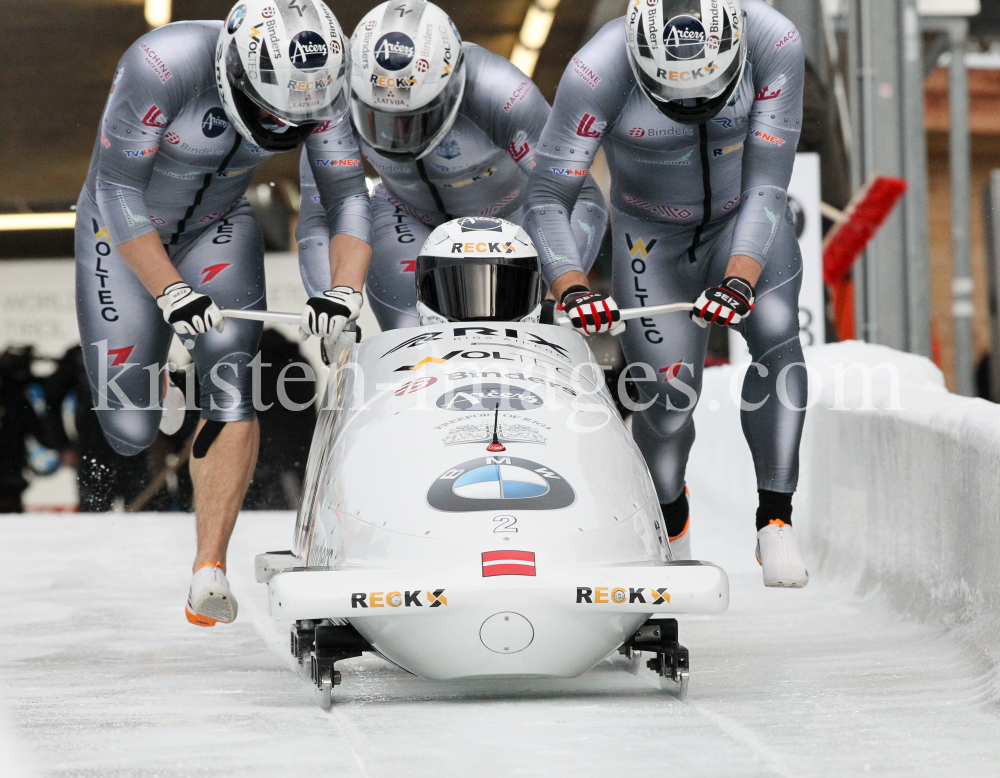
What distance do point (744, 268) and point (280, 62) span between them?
1.18 m

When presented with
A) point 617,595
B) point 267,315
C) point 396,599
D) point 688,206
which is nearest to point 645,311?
point 688,206

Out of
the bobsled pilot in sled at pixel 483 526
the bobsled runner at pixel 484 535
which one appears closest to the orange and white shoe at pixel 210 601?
the bobsled pilot in sled at pixel 483 526

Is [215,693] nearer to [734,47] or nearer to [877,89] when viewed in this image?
[734,47]

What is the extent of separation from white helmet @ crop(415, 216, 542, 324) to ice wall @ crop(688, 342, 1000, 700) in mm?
1002

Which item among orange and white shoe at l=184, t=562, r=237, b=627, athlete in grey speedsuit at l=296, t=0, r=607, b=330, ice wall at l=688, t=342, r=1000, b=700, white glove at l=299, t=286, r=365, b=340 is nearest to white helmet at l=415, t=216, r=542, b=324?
white glove at l=299, t=286, r=365, b=340

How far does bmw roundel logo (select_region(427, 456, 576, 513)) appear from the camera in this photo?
241cm

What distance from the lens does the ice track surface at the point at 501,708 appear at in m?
1.99

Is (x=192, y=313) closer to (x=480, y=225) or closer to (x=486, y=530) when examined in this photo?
(x=480, y=225)

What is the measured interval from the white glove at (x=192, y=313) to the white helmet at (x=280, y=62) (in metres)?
0.46

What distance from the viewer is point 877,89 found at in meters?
7.61

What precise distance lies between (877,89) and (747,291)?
4806 millimetres

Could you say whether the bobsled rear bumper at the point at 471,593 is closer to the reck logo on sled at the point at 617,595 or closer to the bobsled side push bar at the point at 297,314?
the reck logo on sled at the point at 617,595

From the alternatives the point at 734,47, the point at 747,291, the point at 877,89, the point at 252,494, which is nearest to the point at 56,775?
the point at 747,291

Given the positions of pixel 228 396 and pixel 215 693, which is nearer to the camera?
pixel 215 693
